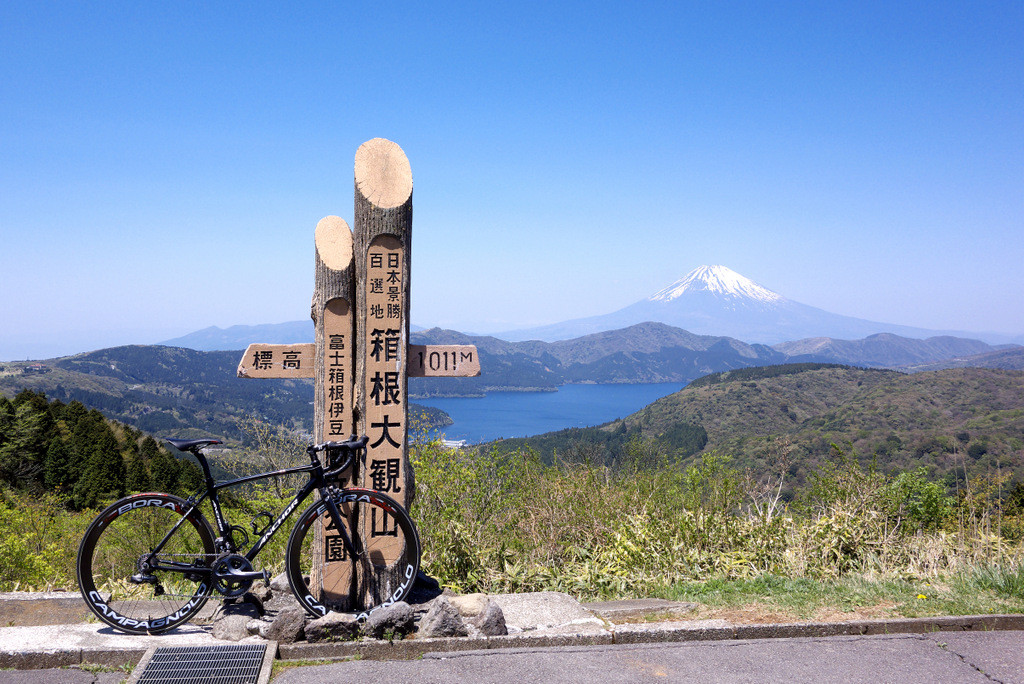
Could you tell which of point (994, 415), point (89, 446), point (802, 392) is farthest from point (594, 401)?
point (89, 446)

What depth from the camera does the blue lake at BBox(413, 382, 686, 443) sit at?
4060 inches

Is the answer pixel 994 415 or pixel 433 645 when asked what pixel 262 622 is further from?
pixel 994 415

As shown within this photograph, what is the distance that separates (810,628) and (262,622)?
3360mm

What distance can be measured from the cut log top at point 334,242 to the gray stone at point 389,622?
231 centimetres

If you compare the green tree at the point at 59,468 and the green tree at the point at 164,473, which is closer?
the green tree at the point at 59,468

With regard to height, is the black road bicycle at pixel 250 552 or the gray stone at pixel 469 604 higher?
the black road bicycle at pixel 250 552

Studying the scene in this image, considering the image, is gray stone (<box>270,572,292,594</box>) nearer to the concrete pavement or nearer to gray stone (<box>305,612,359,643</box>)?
the concrete pavement

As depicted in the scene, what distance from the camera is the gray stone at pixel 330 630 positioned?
376 cm

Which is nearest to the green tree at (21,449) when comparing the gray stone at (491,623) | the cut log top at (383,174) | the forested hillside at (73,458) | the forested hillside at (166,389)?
the forested hillside at (73,458)

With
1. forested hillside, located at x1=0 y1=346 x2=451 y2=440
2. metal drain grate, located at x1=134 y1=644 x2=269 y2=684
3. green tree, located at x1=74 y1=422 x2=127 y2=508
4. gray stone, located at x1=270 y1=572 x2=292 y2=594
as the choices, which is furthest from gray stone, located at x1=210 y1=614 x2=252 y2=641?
forested hillside, located at x1=0 y1=346 x2=451 y2=440

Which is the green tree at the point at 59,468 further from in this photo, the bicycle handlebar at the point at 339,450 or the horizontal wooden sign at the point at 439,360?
the horizontal wooden sign at the point at 439,360

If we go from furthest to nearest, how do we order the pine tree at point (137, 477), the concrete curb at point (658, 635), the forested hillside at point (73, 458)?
1. the pine tree at point (137, 477)
2. the forested hillside at point (73, 458)
3. the concrete curb at point (658, 635)

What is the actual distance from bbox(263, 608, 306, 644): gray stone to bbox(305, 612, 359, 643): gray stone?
5 centimetres

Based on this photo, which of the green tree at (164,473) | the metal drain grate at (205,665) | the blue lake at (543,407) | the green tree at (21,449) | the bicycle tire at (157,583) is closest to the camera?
the metal drain grate at (205,665)
